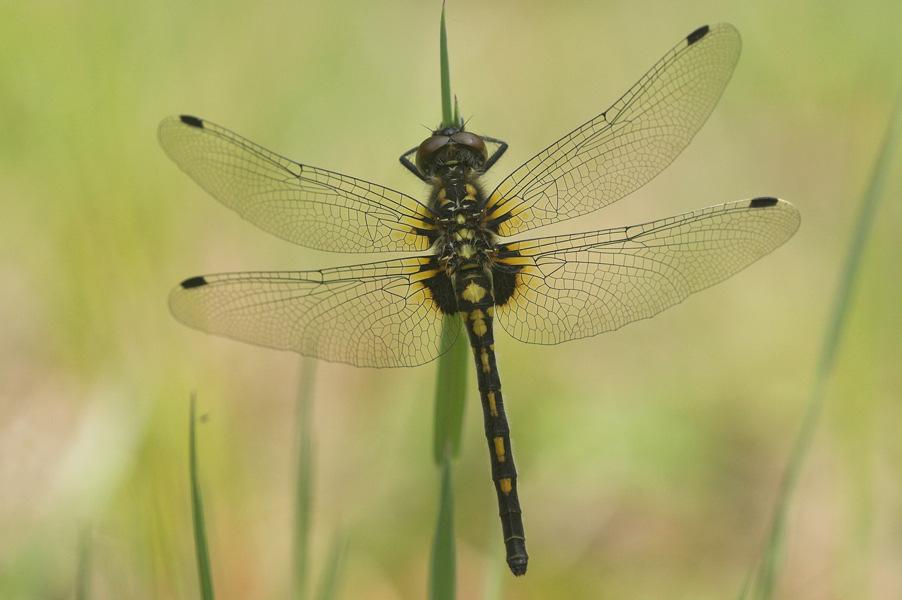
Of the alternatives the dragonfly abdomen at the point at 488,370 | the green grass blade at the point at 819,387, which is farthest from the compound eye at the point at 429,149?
the green grass blade at the point at 819,387

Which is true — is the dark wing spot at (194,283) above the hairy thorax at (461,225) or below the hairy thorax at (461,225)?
below

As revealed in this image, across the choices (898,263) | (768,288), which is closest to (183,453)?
(768,288)

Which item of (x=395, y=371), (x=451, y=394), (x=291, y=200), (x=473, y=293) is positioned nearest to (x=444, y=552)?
(x=451, y=394)

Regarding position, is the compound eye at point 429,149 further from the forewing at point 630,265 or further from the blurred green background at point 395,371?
the blurred green background at point 395,371

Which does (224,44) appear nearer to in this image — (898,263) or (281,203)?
(281,203)

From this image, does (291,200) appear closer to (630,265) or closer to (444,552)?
(630,265)

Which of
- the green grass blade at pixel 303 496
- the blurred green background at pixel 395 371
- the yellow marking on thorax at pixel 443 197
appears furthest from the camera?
the blurred green background at pixel 395 371
